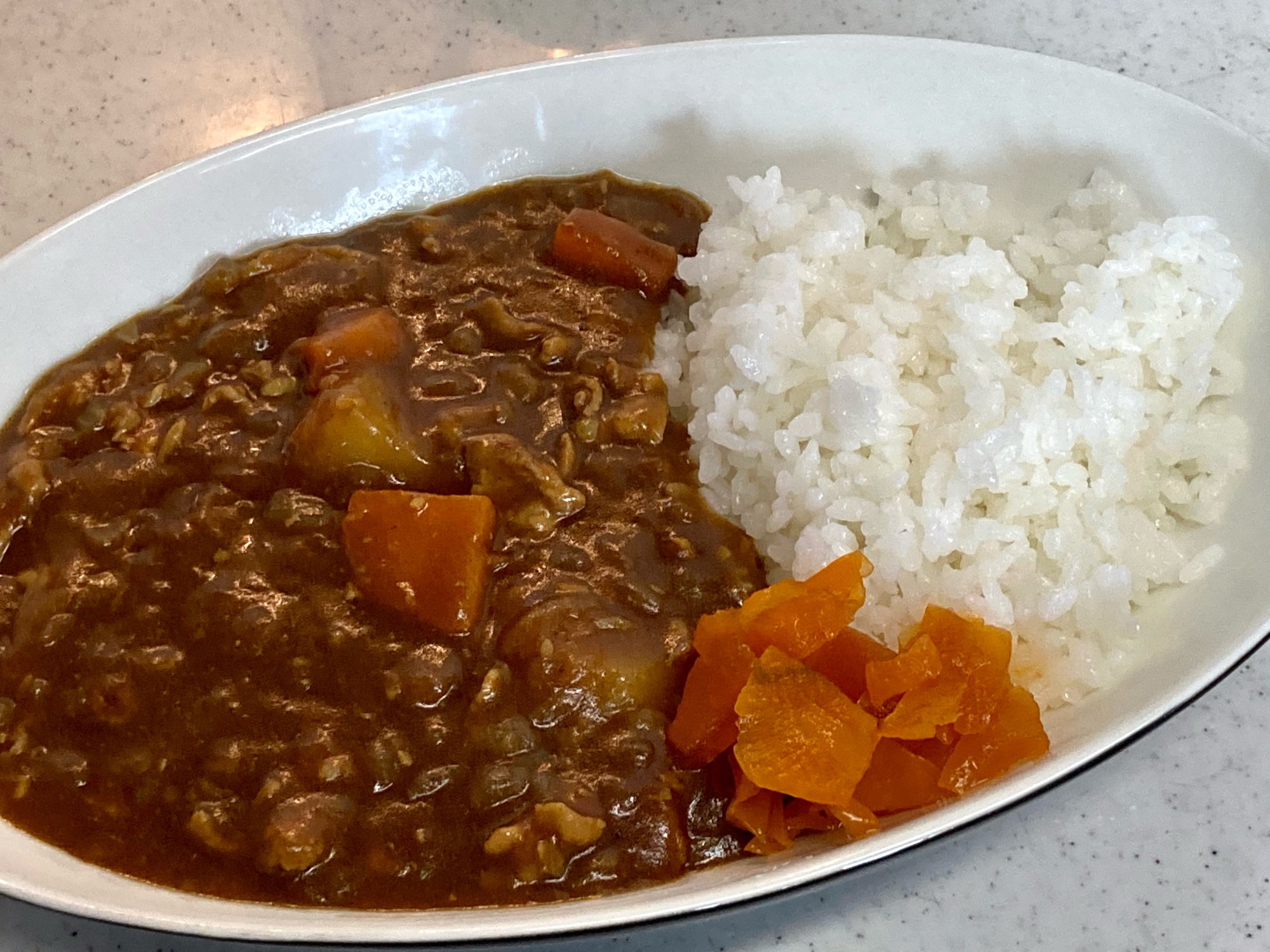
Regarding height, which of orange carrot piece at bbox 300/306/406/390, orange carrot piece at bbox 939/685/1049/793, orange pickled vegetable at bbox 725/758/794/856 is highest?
orange carrot piece at bbox 300/306/406/390

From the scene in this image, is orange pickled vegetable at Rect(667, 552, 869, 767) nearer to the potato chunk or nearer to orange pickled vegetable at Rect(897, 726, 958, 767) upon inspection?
orange pickled vegetable at Rect(897, 726, 958, 767)

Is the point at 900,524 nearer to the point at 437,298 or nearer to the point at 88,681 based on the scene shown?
the point at 437,298

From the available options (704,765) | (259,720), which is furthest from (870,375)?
(259,720)

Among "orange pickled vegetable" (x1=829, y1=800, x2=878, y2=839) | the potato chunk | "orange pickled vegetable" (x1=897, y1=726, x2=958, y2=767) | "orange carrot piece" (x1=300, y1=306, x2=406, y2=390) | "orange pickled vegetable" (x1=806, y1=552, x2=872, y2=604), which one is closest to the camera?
"orange pickled vegetable" (x1=829, y1=800, x2=878, y2=839)

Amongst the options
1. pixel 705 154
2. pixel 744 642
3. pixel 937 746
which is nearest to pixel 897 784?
pixel 937 746

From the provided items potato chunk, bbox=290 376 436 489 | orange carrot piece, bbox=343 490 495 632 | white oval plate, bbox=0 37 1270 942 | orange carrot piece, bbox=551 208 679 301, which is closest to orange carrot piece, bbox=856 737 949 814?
white oval plate, bbox=0 37 1270 942

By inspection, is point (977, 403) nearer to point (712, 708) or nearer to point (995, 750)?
point (995, 750)

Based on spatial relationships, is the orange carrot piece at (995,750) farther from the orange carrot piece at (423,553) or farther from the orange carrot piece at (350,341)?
the orange carrot piece at (350,341)
